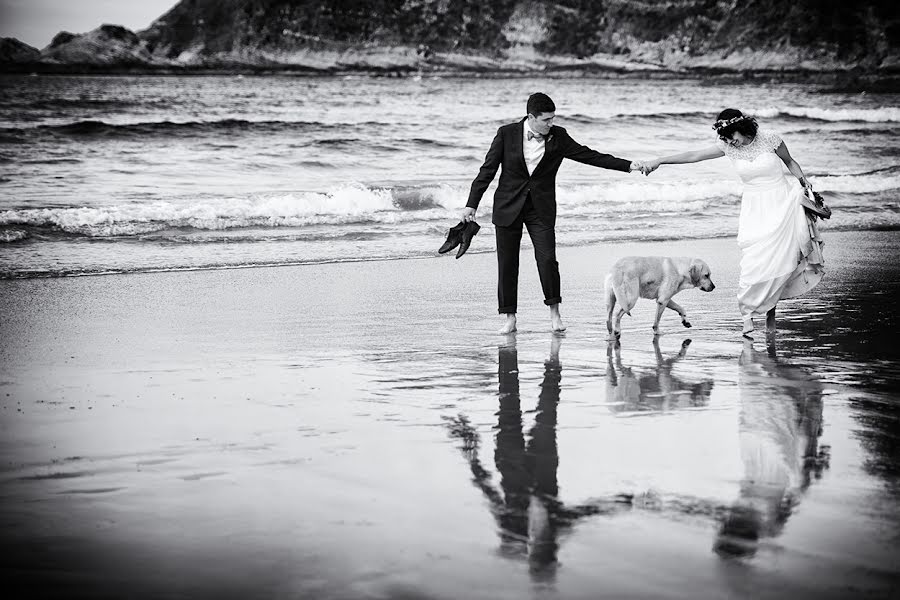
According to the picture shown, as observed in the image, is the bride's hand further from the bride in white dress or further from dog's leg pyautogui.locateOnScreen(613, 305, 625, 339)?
dog's leg pyautogui.locateOnScreen(613, 305, 625, 339)

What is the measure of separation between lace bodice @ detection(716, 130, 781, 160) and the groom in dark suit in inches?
30.4

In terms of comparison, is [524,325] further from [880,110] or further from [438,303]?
[880,110]

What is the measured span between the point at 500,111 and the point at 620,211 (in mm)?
25842

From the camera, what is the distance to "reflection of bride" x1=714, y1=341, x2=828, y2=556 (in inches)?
149

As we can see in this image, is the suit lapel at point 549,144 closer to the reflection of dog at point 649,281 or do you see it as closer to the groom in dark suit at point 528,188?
the groom in dark suit at point 528,188

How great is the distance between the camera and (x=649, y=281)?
303 inches

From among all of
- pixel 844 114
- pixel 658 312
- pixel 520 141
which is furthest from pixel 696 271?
pixel 844 114

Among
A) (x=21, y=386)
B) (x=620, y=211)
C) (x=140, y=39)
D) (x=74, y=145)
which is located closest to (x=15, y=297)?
(x=21, y=386)

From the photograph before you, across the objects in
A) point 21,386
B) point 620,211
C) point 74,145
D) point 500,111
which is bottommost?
point 21,386

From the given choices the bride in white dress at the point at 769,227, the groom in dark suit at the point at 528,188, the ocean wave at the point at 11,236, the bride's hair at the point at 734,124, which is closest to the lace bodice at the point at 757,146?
the bride in white dress at the point at 769,227

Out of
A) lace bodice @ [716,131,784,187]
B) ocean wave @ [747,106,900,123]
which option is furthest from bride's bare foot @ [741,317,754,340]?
ocean wave @ [747,106,900,123]

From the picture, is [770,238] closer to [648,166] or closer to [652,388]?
[648,166]

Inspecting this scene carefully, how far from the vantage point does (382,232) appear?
14109 millimetres

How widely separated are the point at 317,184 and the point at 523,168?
12.3m
